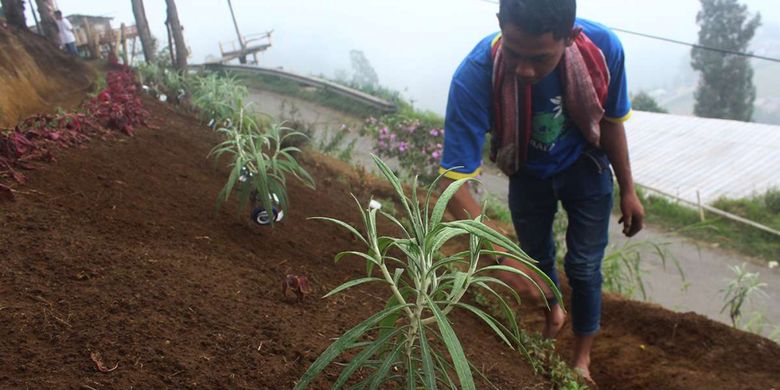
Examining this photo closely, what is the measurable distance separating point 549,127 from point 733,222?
341 inches

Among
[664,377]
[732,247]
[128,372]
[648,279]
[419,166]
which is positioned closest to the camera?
[128,372]

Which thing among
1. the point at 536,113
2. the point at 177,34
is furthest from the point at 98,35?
the point at 536,113

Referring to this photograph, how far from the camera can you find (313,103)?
17.6 meters

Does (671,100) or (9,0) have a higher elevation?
(9,0)

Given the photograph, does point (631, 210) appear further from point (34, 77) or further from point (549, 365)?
point (34, 77)

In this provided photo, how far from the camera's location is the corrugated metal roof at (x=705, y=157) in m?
11.2

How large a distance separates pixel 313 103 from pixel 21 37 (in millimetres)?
9684

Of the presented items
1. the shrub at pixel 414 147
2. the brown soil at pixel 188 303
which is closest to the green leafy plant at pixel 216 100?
the brown soil at pixel 188 303

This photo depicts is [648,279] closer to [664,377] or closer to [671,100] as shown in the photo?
[664,377]

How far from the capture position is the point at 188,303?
1826 millimetres

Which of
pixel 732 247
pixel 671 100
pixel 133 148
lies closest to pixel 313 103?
pixel 732 247

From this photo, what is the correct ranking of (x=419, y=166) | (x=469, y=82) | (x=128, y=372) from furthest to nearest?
(x=419, y=166)
(x=469, y=82)
(x=128, y=372)

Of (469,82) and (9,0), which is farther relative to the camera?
(9,0)

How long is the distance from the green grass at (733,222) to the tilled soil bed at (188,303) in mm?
5907
